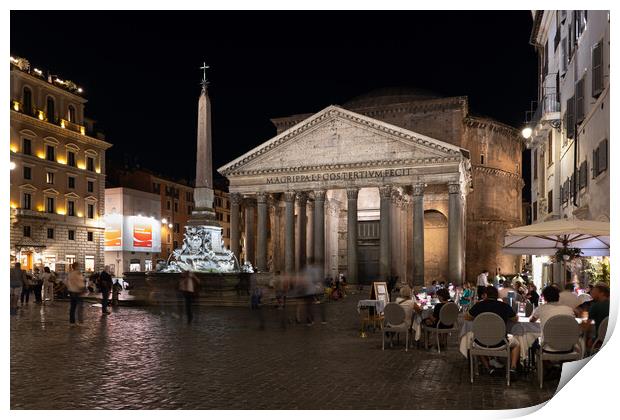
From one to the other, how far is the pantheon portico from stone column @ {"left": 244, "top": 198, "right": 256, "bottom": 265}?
65mm

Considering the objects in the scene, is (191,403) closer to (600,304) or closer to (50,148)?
(600,304)

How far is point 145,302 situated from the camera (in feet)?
69.7

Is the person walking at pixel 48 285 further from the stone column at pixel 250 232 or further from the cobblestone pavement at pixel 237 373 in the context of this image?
the stone column at pixel 250 232

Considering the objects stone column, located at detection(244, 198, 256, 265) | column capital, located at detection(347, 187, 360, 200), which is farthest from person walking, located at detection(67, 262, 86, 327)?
stone column, located at detection(244, 198, 256, 265)

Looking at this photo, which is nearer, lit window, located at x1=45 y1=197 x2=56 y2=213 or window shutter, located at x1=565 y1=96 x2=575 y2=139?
window shutter, located at x1=565 y1=96 x2=575 y2=139

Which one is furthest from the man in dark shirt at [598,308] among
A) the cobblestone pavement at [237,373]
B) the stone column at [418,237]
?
the stone column at [418,237]

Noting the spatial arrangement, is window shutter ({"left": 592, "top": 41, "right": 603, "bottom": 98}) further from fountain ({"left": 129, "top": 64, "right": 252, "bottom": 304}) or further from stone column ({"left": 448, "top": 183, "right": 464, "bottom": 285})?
stone column ({"left": 448, "top": 183, "right": 464, "bottom": 285})

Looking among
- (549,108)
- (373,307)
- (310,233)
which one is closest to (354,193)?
(310,233)

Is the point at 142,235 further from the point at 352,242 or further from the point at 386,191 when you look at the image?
the point at 386,191

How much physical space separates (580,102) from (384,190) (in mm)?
18891

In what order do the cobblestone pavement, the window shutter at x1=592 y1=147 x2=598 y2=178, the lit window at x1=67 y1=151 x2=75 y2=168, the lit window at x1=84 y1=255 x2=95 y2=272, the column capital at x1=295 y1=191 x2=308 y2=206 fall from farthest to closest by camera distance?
the lit window at x1=84 y1=255 x2=95 y2=272, the lit window at x1=67 y1=151 x2=75 y2=168, the column capital at x1=295 y1=191 x2=308 y2=206, the window shutter at x1=592 y1=147 x2=598 y2=178, the cobblestone pavement

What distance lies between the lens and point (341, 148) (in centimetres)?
3750

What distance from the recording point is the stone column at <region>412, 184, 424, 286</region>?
114 feet
